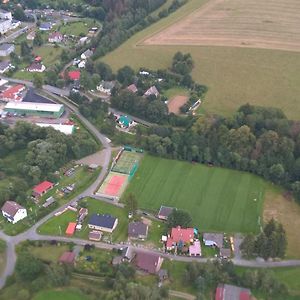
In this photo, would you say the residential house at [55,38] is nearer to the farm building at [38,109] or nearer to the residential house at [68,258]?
the farm building at [38,109]

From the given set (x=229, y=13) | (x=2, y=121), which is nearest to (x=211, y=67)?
(x=229, y=13)

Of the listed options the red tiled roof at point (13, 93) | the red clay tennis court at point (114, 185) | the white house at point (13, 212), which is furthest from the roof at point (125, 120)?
the white house at point (13, 212)

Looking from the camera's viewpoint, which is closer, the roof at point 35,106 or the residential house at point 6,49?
the roof at point 35,106

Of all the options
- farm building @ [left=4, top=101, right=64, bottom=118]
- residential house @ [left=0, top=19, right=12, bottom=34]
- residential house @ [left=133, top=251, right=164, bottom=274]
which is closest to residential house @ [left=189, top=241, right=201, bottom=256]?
residential house @ [left=133, top=251, right=164, bottom=274]

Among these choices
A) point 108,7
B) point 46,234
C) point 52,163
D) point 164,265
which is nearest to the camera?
point 164,265

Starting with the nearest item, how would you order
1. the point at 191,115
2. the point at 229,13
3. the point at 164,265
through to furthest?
1. the point at 164,265
2. the point at 191,115
3. the point at 229,13

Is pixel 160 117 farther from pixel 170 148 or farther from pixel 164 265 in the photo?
pixel 164 265

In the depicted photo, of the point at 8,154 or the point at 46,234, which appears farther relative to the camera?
the point at 8,154
